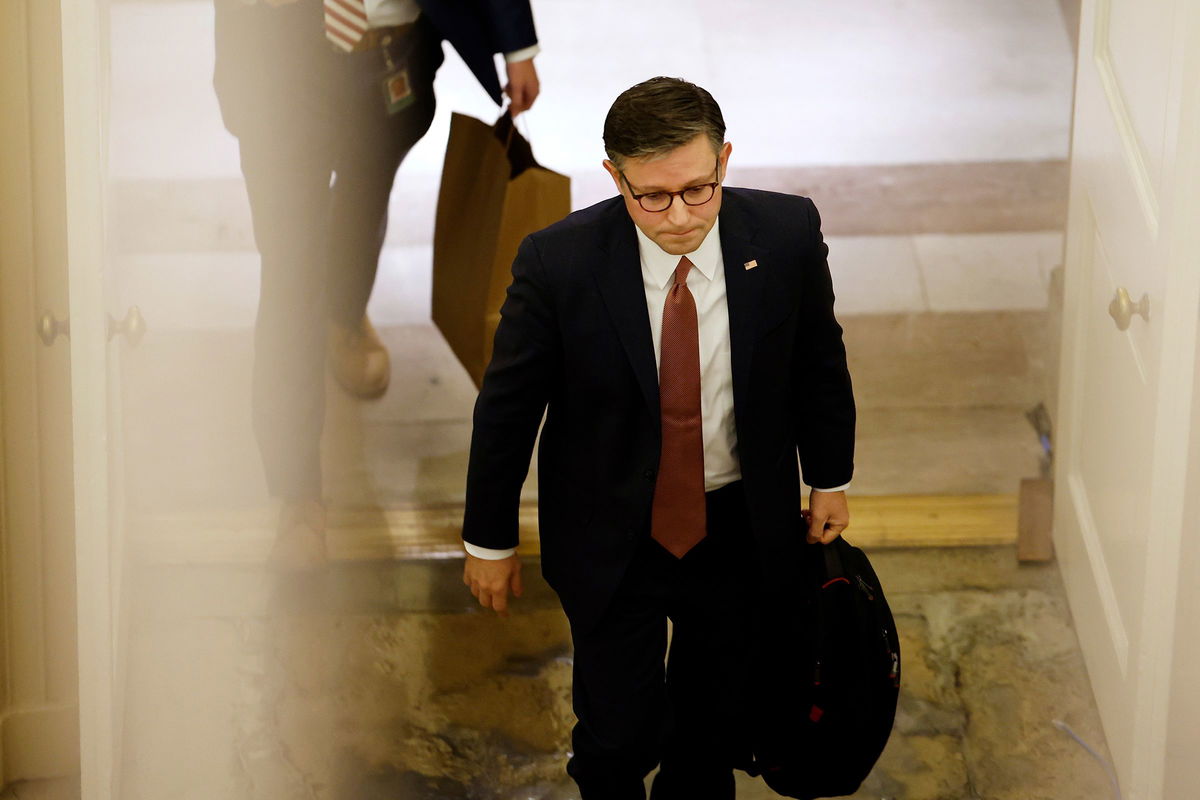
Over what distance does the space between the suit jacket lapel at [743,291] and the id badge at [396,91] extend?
146 cm

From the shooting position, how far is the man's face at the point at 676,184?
2.34m

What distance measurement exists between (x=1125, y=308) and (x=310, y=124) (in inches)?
76.3

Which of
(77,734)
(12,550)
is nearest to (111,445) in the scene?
(12,550)

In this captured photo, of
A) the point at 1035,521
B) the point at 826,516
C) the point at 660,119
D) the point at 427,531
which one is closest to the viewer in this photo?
the point at 660,119

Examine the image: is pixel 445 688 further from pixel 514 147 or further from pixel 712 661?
pixel 514 147

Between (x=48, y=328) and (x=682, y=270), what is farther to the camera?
(x=48, y=328)

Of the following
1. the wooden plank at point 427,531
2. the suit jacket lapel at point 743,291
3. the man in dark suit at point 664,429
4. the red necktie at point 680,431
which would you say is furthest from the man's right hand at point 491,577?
the wooden plank at point 427,531

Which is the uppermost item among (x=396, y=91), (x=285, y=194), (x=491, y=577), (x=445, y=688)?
(x=396, y=91)

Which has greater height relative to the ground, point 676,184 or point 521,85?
point 521,85

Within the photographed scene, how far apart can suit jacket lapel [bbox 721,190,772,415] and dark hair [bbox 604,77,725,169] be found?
0.21 metres

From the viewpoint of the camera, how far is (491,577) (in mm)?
2752

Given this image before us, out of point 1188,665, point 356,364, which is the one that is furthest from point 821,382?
point 356,364

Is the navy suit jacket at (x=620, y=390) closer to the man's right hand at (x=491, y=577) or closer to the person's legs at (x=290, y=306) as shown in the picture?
the man's right hand at (x=491, y=577)

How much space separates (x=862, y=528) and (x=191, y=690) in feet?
5.56
